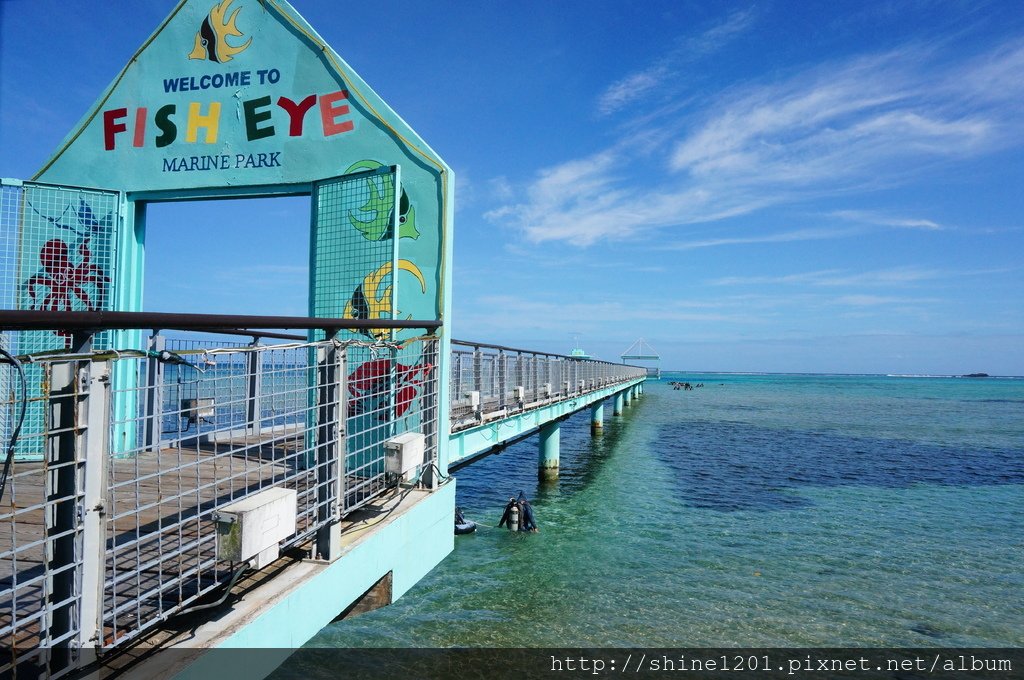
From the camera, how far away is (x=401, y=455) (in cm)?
522

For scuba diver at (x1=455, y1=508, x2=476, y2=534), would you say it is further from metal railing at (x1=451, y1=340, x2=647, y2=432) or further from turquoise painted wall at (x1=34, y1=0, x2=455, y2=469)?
turquoise painted wall at (x1=34, y1=0, x2=455, y2=469)

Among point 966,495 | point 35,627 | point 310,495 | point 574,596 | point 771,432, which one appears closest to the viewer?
point 35,627

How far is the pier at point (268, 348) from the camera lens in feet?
11.5

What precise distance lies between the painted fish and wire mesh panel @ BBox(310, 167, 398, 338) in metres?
2.03

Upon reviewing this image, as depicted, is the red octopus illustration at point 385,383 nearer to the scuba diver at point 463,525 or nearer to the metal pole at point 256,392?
the metal pole at point 256,392

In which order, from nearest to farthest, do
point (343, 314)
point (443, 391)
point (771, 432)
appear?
point (443, 391), point (343, 314), point (771, 432)

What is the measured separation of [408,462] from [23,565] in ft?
8.72

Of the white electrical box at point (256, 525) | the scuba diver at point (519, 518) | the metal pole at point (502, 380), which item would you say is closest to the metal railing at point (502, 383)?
the metal pole at point (502, 380)

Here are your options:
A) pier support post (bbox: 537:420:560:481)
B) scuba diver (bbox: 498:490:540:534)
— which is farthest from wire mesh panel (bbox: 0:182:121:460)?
pier support post (bbox: 537:420:560:481)

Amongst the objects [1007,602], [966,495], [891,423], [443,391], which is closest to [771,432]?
[891,423]

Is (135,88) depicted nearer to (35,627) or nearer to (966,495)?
(35,627)

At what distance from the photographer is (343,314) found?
7297mm

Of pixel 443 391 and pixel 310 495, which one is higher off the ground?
pixel 443 391

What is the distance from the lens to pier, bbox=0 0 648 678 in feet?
11.5
